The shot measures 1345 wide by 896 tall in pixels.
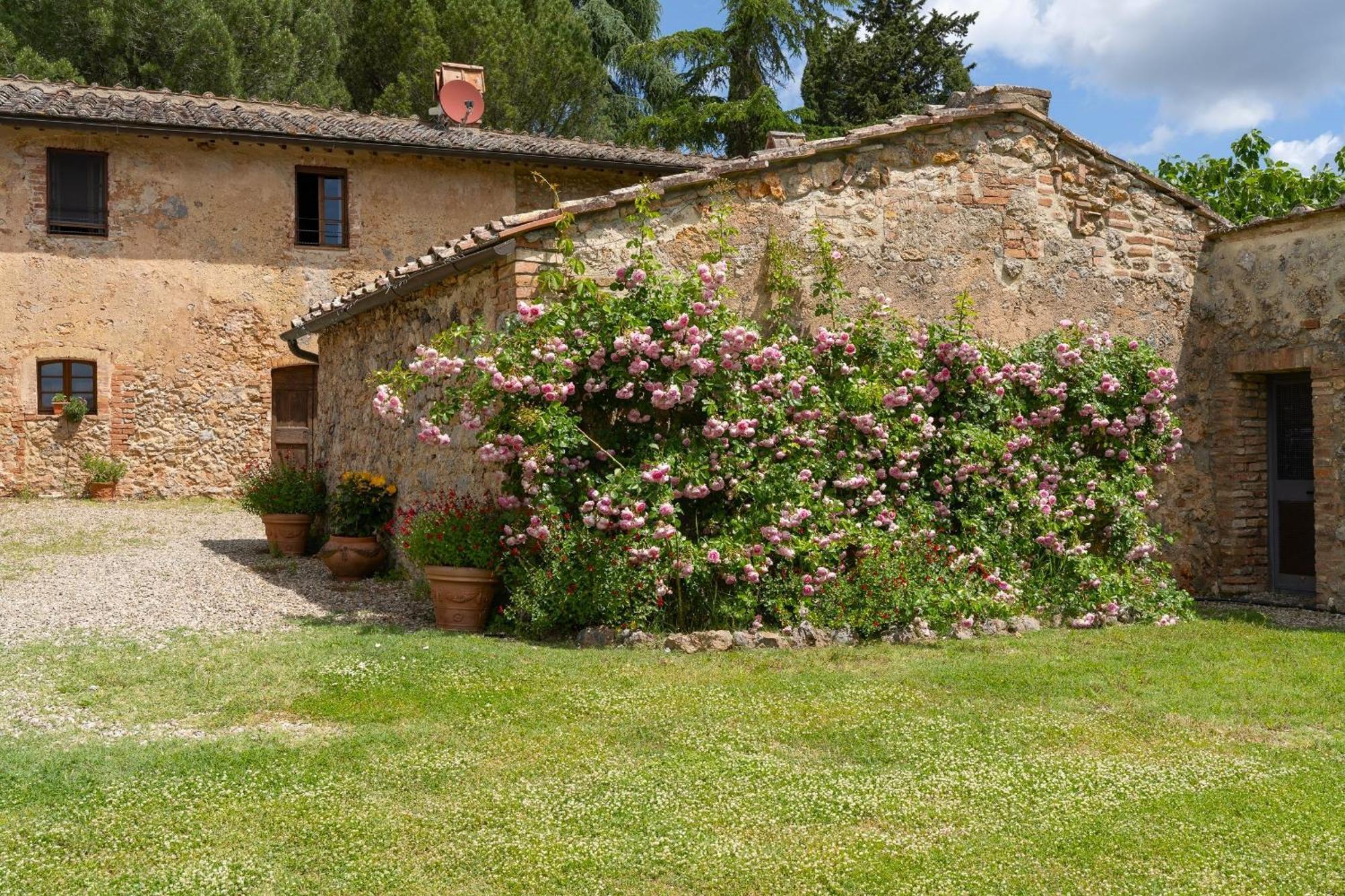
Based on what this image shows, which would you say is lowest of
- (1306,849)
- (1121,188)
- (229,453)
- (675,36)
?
(1306,849)

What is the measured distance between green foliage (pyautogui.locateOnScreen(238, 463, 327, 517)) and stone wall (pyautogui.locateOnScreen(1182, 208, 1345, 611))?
801 cm

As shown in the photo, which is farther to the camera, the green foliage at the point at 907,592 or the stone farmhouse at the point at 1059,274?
the stone farmhouse at the point at 1059,274

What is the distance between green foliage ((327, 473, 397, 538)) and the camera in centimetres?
995

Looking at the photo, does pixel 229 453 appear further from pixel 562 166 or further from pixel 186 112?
pixel 562 166

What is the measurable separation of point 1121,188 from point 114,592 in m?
8.32

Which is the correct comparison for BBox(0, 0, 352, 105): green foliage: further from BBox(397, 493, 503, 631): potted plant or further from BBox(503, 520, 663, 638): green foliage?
BBox(503, 520, 663, 638): green foliage

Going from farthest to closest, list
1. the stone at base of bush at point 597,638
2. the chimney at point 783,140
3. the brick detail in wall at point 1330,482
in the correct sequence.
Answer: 1. the brick detail in wall at point 1330,482
2. the chimney at point 783,140
3. the stone at base of bush at point 597,638

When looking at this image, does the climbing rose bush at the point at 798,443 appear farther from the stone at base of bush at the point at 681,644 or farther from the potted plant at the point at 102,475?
the potted plant at the point at 102,475

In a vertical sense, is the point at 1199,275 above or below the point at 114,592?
above

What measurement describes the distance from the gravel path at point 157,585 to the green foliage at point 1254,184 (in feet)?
45.3

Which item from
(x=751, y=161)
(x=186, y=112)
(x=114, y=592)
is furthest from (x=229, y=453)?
(x=751, y=161)

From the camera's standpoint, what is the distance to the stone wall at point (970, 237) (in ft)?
26.5

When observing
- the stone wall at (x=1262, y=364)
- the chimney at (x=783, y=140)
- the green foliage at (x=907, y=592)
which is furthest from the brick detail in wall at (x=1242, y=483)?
the chimney at (x=783, y=140)

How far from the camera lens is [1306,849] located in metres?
3.76
